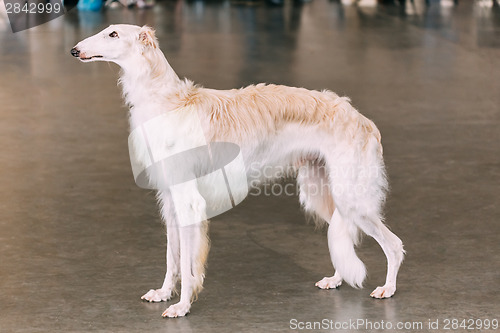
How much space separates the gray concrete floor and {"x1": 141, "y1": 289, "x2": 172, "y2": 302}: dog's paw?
0.05 m

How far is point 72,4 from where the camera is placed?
15.2 metres

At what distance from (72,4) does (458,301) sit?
11577 millimetres

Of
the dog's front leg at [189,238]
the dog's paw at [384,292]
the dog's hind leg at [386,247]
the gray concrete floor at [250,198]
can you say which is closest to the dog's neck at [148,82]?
the dog's front leg at [189,238]

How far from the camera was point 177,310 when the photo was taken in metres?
4.69

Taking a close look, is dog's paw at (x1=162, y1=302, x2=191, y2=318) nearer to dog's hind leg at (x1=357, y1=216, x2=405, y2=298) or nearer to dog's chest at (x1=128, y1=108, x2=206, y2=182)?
dog's chest at (x1=128, y1=108, x2=206, y2=182)

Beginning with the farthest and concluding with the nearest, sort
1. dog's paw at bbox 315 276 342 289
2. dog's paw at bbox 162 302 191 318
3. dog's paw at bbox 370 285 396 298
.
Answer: dog's paw at bbox 315 276 342 289, dog's paw at bbox 370 285 396 298, dog's paw at bbox 162 302 191 318

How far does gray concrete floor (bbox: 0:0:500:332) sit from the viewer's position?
190 inches

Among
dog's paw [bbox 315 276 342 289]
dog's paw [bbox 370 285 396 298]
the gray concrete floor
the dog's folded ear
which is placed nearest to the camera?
the dog's folded ear

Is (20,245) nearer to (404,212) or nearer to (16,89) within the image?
(404,212)

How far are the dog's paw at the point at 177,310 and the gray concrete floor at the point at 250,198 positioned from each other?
5cm

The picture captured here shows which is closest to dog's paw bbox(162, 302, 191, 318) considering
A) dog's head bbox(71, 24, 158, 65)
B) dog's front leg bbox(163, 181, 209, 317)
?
dog's front leg bbox(163, 181, 209, 317)

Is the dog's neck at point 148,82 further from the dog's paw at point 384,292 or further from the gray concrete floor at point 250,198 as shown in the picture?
the dog's paw at point 384,292

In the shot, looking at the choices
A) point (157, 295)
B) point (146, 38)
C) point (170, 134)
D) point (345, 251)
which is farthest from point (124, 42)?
point (345, 251)

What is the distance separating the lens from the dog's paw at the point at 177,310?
468 cm
